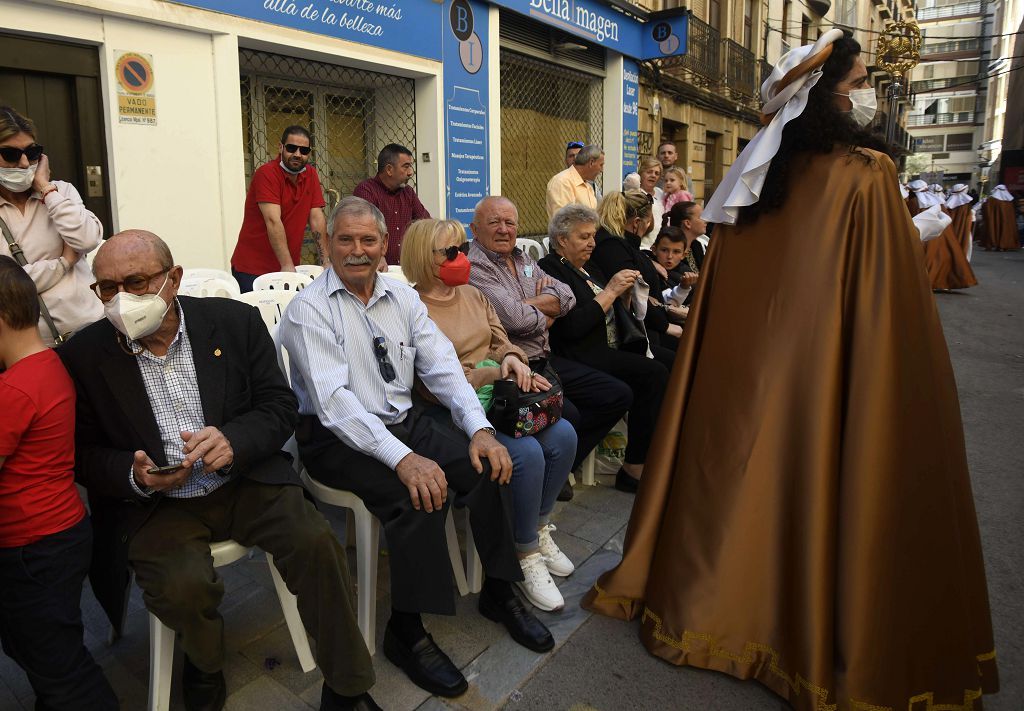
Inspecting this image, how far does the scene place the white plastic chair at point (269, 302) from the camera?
339 centimetres

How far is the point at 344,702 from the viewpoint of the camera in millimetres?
2109

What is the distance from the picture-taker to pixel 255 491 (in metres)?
2.32

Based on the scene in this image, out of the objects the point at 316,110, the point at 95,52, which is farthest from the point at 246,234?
the point at 316,110

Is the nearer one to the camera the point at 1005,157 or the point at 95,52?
the point at 95,52

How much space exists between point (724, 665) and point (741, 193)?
148 cm

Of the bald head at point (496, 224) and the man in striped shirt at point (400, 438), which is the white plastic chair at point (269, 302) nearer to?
the man in striped shirt at point (400, 438)

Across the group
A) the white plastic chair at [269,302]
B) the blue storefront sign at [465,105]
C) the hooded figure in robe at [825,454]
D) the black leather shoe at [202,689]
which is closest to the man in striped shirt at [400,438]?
the black leather shoe at [202,689]

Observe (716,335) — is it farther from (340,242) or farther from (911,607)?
(340,242)

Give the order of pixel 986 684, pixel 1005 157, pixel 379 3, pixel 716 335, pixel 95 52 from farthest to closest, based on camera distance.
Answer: pixel 1005 157
pixel 379 3
pixel 95 52
pixel 716 335
pixel 986 684

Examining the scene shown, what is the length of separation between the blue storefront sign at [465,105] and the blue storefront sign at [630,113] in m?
3.68

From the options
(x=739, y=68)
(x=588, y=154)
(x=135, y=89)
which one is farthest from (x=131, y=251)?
(x=739, y=68)

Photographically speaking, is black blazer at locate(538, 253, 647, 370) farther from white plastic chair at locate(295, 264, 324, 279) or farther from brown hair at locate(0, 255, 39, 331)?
brown hair at locate(0, 255, 39, 331)

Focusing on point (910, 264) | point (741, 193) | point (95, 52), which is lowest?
point (910, 264)

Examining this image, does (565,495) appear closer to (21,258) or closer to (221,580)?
(221,580)
